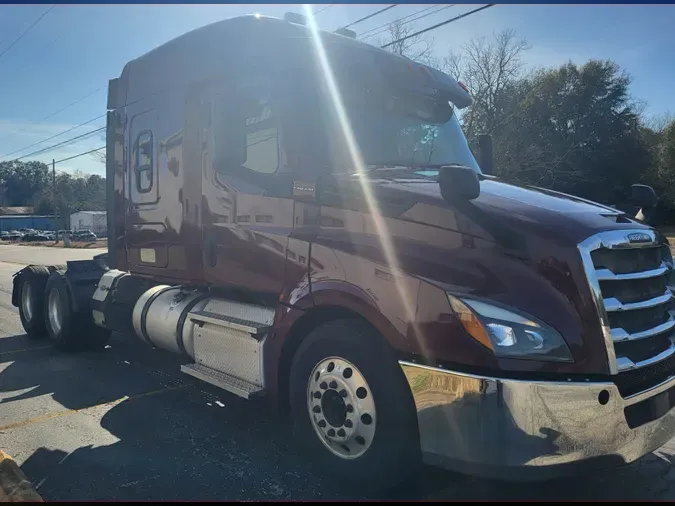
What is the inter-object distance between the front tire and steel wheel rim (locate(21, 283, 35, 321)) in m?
6.41

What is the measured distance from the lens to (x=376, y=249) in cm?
340

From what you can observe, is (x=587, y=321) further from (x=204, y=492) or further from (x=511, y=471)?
(x=204, y=492)

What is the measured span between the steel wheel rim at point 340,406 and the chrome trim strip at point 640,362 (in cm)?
131

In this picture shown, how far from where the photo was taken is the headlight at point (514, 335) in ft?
9.33

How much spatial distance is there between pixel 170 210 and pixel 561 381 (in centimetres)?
391

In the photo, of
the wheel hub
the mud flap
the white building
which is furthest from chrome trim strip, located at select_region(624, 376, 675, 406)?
the white building

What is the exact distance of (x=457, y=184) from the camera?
324 centimetres

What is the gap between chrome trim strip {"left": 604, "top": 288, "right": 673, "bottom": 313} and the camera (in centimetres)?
296

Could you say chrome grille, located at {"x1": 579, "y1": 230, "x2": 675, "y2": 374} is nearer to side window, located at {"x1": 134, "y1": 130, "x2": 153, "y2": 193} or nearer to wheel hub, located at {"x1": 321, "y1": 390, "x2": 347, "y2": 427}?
wheel hub, located at {"x1": 321, "y1": 390, "x2": 347, "y2": 427}

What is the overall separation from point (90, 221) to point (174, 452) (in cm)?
8537

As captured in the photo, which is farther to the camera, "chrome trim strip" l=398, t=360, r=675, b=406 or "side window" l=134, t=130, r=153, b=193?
"side window" l=134, t=130, r=153, b=193

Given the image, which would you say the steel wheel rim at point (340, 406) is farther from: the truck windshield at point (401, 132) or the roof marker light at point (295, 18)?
the roof marker light at point (295, 18)

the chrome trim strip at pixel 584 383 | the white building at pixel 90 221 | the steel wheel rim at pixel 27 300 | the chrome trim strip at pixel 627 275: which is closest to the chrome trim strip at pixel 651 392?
the chrome trim strip at pixel 584 383

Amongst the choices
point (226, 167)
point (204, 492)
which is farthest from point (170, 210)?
point (204, 492)
